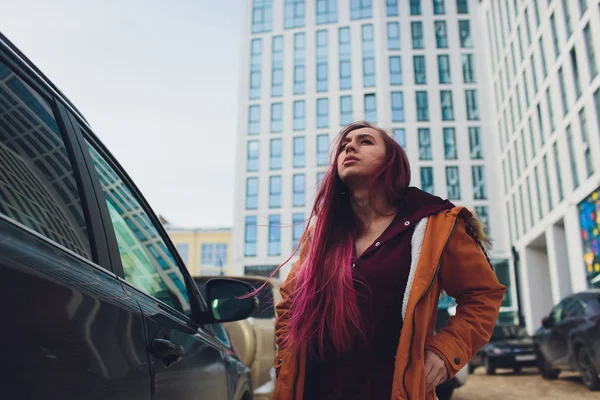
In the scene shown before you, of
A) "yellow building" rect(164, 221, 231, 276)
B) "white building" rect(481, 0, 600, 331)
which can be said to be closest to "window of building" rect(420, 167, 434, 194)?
"white building" rect(481, 0, 600, 331)

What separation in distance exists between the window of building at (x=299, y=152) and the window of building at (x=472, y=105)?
12555 mm

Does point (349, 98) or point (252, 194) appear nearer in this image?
point (252, 194)

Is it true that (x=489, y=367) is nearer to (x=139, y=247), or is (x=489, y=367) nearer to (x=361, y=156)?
(x=361, y=156)

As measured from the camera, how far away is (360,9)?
1938 inches

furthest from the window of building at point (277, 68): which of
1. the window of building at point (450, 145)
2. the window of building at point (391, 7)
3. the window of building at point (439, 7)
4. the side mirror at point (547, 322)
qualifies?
the side mirror at point (547, 322)

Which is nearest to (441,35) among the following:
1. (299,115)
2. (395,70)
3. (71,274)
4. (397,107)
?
(395,70)

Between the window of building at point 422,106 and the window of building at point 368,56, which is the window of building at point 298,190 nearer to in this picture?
the window of building at point 368,56

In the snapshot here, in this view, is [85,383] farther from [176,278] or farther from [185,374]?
[176,278]

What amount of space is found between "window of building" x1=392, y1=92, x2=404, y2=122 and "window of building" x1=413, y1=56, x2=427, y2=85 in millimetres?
1734

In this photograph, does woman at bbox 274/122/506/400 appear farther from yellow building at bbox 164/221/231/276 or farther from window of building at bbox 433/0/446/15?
window of building at bbox 433/0/446/15

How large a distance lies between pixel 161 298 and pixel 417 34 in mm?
47972

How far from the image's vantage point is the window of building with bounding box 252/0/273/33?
163 ft

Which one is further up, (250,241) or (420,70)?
(420,70)

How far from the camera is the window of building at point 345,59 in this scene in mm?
47156
